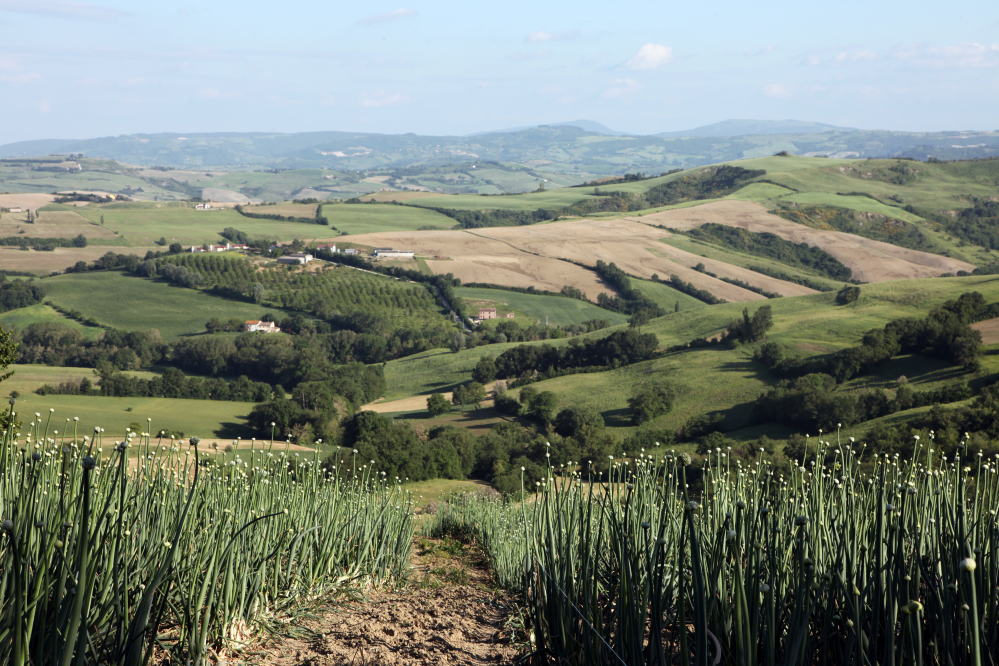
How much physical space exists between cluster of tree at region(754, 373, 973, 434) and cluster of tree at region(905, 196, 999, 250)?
109 metres

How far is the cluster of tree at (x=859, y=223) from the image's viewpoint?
130 m

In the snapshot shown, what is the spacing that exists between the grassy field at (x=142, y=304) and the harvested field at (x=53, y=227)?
35.8 metres

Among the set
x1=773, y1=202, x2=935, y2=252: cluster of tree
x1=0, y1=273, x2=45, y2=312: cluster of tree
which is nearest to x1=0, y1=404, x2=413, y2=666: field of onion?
x1=0, y1=273, x2=45, y2=312: cluster of tree

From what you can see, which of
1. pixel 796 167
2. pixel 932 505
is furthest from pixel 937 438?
pixel 796 167

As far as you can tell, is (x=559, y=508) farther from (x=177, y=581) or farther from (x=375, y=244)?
(x=375, y=244)

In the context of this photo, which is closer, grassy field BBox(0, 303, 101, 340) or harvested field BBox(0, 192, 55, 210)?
grassy field BBox(0, 303, 101, 340)

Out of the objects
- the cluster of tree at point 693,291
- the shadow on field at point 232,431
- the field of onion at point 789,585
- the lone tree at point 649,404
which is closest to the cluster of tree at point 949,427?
the lone tree at point 649,404

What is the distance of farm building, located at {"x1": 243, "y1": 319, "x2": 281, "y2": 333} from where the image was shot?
92.2 metres

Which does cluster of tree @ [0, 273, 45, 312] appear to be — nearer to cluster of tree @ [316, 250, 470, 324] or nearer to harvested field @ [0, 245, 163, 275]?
harvested field @ [0, 245, 163, 275]

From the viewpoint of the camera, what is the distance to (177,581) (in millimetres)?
4234

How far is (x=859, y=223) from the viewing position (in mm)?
141625

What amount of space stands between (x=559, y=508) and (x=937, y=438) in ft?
102

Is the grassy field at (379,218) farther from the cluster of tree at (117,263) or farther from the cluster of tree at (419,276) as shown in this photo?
the cluster of tree at (117,263)

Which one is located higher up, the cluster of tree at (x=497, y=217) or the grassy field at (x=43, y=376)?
the cluster of tree at (x=497, y=217)
